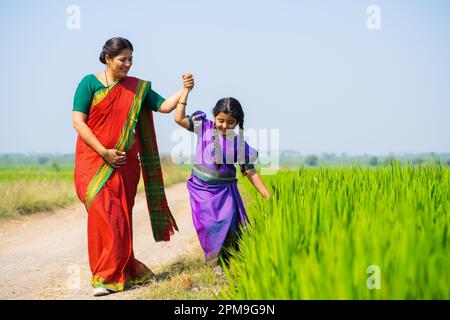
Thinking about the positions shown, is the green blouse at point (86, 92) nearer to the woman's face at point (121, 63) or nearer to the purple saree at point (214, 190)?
the woman's face at point (121, 63)

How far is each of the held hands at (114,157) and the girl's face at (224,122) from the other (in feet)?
2.47

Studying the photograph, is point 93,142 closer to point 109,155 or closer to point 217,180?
point 109,155

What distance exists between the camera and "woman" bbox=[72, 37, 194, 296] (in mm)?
4066

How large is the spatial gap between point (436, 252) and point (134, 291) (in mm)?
2397

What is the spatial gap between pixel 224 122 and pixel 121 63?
0.89 meters

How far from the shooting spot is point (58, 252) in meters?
6.10

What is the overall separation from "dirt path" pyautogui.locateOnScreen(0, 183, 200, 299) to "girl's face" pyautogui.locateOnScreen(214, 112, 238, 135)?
1392 millimetres

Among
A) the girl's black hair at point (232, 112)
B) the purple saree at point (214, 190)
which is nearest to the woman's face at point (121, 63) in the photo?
the purple saree at point (214, 190)

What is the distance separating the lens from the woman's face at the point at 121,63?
4031 mm

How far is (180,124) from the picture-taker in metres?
4.30

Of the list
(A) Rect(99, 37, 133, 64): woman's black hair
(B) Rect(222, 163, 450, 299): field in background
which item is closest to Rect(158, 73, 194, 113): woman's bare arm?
(A) Rect(99, 37, 133, 64): woman's black hair

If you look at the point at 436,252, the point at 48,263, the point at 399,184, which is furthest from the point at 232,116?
the point at 48,263

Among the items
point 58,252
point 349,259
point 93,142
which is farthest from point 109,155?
point 58,252
